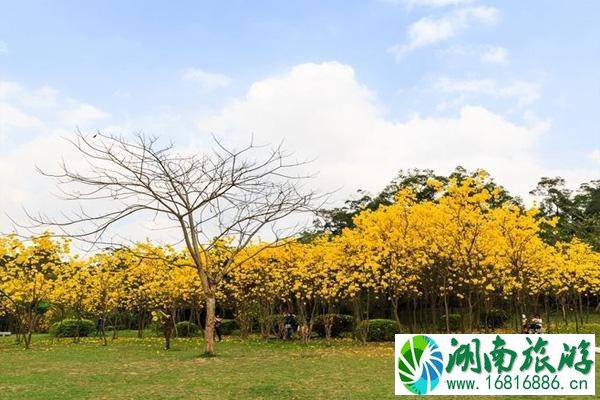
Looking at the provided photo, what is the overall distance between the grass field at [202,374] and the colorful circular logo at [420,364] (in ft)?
5.26

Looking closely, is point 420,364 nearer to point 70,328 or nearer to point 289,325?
point 289,325

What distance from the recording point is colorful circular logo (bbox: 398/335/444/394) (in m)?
6.44

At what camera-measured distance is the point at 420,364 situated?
Result: 6531mm

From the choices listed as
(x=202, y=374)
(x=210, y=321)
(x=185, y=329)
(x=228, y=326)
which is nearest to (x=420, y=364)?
(x=202, y=374)

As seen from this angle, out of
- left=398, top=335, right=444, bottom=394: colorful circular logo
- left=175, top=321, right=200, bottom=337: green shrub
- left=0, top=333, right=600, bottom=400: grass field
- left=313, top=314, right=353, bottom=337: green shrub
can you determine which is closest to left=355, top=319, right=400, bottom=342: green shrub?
left=313, top=314, right=353, bottom=337: green shrub

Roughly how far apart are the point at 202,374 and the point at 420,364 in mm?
5480

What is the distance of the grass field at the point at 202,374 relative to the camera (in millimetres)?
8648

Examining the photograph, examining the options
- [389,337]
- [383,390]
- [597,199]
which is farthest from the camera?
[597,199]

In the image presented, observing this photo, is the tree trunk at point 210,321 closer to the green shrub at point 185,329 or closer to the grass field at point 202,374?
the grass field at point 202,374

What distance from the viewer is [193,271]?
21719 mm

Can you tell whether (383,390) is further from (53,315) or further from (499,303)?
(53,315)

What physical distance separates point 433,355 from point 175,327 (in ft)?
60.5

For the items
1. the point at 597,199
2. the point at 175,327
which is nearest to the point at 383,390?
the point at 175,327

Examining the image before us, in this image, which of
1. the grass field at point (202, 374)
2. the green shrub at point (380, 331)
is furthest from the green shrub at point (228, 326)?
the grass field at point (202, 374)
